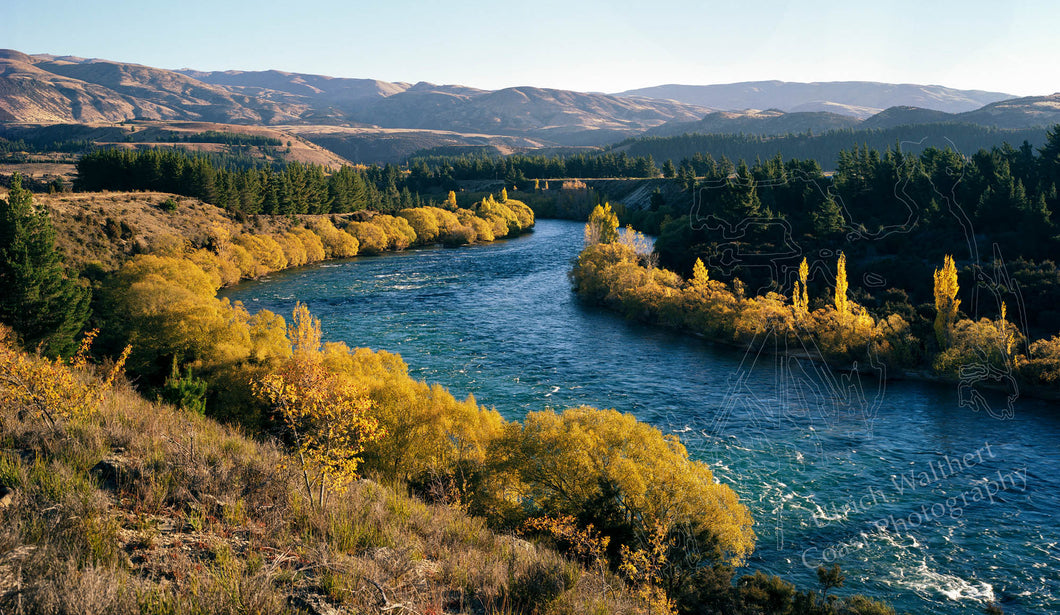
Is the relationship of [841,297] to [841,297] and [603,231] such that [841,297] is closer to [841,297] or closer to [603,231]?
[841,297]

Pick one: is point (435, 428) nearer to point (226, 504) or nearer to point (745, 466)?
point (226, 504)

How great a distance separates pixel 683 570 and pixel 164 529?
18687 mm

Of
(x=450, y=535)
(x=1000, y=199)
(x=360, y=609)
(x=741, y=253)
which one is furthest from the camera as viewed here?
(x=741, y=253)

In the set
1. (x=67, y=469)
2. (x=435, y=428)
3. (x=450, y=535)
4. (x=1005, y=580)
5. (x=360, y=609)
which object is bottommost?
(x=1005, y=580)

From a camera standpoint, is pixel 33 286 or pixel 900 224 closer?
pixel 33 286

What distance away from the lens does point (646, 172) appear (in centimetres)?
19725

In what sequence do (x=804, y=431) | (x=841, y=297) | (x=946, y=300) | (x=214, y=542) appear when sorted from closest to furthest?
(x=214, y=542) < (x=804, y=431) < (x=946, y=300) < (x=841, y=297)

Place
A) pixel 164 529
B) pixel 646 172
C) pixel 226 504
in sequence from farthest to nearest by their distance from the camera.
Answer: pixel 646 172 < pixel 226 504 < pixel 164 529

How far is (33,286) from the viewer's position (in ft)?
123

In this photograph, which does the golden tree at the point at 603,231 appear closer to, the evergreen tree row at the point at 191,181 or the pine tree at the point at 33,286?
the evergreen tree row at the point at 191,181

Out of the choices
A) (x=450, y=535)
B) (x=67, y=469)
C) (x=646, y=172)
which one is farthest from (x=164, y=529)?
(x=646, y=172)

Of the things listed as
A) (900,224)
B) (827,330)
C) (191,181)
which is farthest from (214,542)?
(191,181)

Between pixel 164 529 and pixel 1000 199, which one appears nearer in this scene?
pixel 164 529

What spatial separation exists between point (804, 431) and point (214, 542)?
38.5 metres
